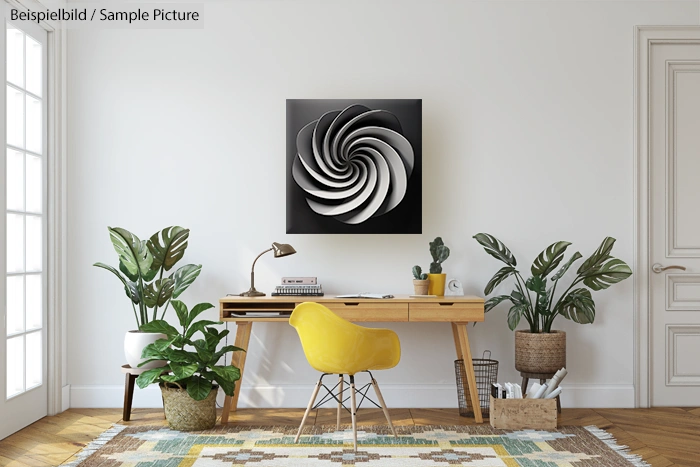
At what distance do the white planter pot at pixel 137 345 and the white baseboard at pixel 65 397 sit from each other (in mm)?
631

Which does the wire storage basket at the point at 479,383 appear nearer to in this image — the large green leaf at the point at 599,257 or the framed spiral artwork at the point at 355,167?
the large green leaf at the point at 599,257

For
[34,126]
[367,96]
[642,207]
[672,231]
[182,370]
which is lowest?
[182,370]

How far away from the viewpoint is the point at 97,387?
14.5 feet

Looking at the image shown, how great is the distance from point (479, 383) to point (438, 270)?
0.73 metres

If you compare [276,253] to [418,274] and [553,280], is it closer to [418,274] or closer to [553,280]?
[418,274]

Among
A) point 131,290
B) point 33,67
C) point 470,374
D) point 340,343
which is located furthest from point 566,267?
point 33,67

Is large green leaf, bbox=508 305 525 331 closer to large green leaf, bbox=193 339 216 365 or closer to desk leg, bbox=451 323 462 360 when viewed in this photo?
desk leg, bbox=451 323 462 360

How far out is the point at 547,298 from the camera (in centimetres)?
416

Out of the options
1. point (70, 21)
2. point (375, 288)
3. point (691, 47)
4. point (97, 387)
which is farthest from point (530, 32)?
point (97, 387)

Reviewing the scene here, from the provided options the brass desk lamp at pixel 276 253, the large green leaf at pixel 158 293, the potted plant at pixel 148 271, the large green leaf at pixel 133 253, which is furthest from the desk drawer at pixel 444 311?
the large green leaf at pixel 133 253

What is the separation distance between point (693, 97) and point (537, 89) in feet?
3.36

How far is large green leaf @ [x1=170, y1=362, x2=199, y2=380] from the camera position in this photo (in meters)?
3.59

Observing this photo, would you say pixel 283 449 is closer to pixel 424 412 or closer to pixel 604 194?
pixel 424 412

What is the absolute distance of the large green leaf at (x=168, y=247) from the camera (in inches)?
160
